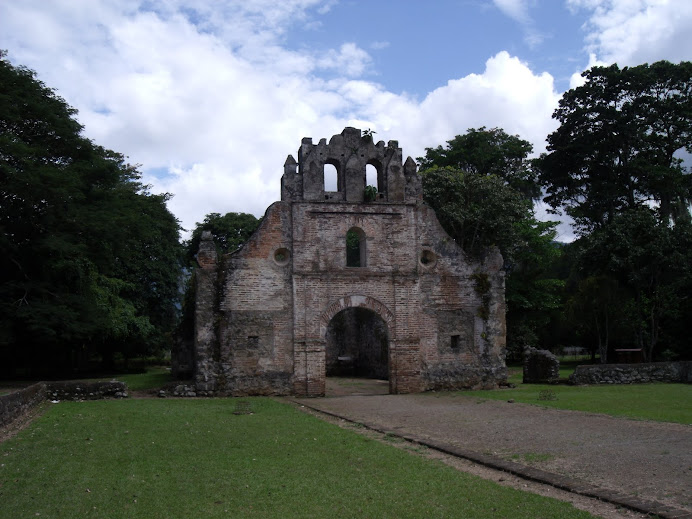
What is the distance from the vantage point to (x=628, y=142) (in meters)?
35.1

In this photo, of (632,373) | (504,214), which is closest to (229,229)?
(504,214)

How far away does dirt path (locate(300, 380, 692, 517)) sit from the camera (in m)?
8.20

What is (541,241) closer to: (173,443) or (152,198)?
(152,198)

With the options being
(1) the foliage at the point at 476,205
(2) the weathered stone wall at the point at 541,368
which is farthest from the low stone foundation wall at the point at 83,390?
(1) the foliage at the point at 476,205

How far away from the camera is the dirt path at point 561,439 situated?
8.20 m

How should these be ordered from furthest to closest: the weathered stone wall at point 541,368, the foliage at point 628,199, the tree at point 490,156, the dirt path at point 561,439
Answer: the tree at point 490,156 → the foliage at point 628,199 → the weathered stone wall at point 541,368 → the dirt path at point 561,439

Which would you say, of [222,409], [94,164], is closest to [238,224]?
[94,164]

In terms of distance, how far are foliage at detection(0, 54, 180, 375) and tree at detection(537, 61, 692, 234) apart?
→ 2415 cm

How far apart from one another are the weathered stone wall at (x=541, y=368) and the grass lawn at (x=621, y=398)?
1.07 m

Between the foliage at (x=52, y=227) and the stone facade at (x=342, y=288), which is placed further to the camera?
the foliage at (x=52, y=227)

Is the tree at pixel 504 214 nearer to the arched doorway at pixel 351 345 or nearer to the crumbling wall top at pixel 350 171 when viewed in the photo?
the arched doorway at pixel 351 345

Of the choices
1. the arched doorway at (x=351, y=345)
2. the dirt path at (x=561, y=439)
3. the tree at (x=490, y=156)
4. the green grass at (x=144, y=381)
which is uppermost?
the tree at (x=490, y=156)

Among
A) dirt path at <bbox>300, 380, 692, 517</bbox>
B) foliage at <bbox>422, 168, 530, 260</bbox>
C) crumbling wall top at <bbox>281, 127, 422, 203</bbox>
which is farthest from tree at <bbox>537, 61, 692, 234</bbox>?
dirt path at <bbox>300, 380, 692, 517</bbox>

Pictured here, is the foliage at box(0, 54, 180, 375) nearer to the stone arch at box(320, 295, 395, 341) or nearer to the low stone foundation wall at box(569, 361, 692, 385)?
the stone arch at box(320, 295, 395, 341)
